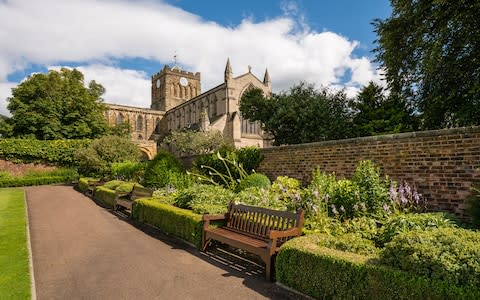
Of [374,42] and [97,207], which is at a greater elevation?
[374,42]

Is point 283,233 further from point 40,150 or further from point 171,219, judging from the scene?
point 40,150

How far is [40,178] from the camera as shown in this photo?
2877 centimetres

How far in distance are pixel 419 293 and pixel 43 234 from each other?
878cm

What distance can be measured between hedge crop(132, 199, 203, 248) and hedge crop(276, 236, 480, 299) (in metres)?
2.68

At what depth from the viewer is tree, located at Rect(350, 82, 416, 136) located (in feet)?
61.7

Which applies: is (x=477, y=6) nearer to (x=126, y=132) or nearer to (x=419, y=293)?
(x=419, y=293)

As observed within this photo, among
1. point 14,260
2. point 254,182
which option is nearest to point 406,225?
point 254,182

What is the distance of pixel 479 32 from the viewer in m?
10.8

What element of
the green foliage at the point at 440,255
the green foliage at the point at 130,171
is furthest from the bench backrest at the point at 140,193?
the green foliage at the point at 440,255

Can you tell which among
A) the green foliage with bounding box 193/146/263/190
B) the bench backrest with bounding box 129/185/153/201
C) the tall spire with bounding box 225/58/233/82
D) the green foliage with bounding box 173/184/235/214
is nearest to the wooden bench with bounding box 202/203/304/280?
the green foliage with bounding box 173/184/235/214

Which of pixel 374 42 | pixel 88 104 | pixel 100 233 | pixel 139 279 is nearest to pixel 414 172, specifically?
pixel 139 279

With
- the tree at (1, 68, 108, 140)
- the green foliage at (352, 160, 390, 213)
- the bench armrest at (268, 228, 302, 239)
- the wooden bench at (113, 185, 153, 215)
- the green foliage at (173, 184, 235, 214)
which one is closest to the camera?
the bench armrest at (268, 228, 302, 239)

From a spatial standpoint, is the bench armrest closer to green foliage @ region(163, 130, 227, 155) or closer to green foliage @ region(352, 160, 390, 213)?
green foliage @ region(352, 160, 390, 213)

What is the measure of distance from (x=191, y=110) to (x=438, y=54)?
4465cm
